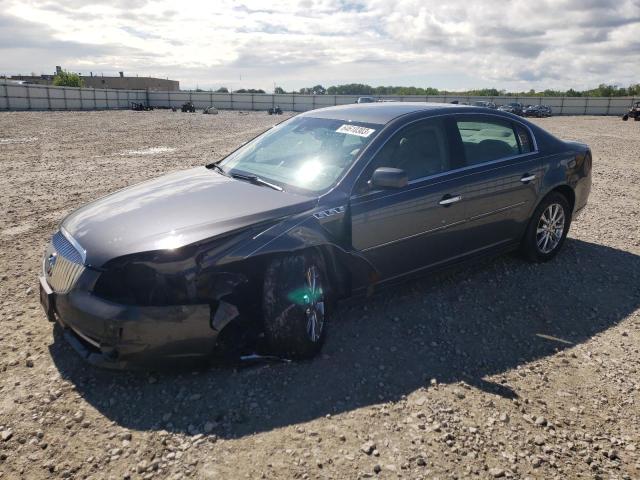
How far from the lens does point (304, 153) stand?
4148 mm

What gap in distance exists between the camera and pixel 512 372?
11.2 ft

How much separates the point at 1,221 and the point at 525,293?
6430 mm

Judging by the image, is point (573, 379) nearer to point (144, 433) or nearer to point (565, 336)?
point (565, 336)

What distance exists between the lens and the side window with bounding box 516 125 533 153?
496cm

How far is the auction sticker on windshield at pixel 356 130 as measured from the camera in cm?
401

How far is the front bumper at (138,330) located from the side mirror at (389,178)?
1.41 metres

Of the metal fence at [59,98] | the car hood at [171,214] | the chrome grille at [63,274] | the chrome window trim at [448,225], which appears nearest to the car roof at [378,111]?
the chrome window trim at [448,225]

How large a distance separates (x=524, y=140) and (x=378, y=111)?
166cm

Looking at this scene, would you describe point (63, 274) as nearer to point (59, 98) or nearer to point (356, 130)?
point (356, 130)

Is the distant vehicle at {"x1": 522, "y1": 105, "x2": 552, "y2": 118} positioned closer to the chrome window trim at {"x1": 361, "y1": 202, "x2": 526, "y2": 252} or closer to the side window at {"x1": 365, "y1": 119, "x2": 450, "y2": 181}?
the chrome window trim at {"x1": 361, "y1": 202, "x2": 526, "y2": 252}

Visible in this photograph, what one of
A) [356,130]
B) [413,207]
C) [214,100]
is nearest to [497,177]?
[413,207]

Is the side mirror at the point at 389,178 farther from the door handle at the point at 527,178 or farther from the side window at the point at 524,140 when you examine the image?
the side window at the point at 524,140

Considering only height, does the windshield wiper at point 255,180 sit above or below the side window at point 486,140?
below

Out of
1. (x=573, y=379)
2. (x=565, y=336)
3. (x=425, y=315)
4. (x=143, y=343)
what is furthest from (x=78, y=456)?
Answer: (x=565, y=336)
